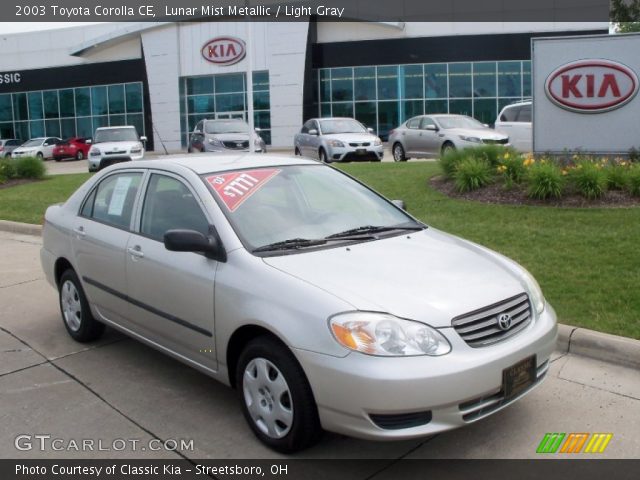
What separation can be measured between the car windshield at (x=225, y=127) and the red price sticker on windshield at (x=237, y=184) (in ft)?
56.0

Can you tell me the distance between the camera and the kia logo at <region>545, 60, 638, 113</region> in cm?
1110

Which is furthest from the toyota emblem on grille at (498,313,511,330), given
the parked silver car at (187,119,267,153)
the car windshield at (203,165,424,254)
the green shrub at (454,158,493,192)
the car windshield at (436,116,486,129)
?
the parked silver car at (187,119,267,153)

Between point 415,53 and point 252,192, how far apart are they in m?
34.6

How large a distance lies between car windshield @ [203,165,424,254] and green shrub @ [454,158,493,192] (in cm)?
548

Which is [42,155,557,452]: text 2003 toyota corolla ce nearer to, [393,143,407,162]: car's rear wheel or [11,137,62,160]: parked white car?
[393,143,407,162]: car's rear wheel

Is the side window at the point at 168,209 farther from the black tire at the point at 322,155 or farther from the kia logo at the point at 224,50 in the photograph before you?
the kia logo at the point at 224,50

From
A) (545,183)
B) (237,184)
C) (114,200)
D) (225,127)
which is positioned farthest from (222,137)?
(237,184)

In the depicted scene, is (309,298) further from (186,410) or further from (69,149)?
(69,149)

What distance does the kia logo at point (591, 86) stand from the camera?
11102 millimetres

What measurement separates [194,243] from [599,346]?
3.03 m

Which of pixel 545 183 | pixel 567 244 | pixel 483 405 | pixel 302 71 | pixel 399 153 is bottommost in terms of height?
pixel 483 405

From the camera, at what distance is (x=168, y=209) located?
4707 millimetres

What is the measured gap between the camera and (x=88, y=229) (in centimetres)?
540

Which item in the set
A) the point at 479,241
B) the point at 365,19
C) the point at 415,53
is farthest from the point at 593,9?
the point at 479,241
